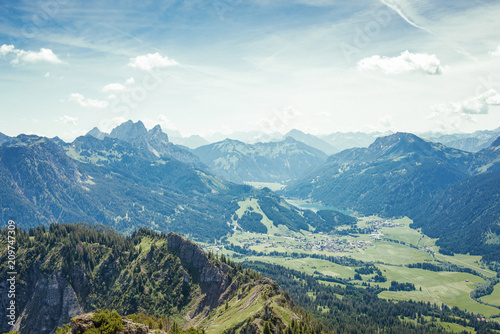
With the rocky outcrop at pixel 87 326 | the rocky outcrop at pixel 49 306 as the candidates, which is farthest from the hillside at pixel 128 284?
the rocky outcrop at pixel 87 326

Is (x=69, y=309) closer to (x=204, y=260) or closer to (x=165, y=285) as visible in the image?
(x=165, y=285)

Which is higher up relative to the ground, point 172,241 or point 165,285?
point 172,241

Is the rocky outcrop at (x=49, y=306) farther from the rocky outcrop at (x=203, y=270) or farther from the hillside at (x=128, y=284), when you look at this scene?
the rocky outcrop at (x=203, y=270)

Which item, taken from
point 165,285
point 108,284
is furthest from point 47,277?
point 165,285

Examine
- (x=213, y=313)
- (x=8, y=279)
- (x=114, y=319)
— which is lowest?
(x=213, y=313)

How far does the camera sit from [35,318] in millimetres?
171000

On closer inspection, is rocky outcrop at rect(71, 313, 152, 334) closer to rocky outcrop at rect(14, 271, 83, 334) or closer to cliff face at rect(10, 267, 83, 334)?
rocky outcrop at rect(14, 271, 83, 334)

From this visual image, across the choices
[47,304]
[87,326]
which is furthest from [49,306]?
[87,326]

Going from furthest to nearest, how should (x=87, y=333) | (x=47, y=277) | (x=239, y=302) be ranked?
(x=47, y=277) < (x=239, y=302) < (x=87, y=333)

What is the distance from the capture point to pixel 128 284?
182 metres

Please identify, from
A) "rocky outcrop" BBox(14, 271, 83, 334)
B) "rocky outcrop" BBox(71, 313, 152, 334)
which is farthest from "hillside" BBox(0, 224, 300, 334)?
"rocky outcrop" BBox(71, 313, 152, 334)

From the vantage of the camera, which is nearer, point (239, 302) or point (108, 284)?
point (239, 302)

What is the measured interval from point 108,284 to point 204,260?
61.7m

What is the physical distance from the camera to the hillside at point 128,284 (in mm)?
161750
